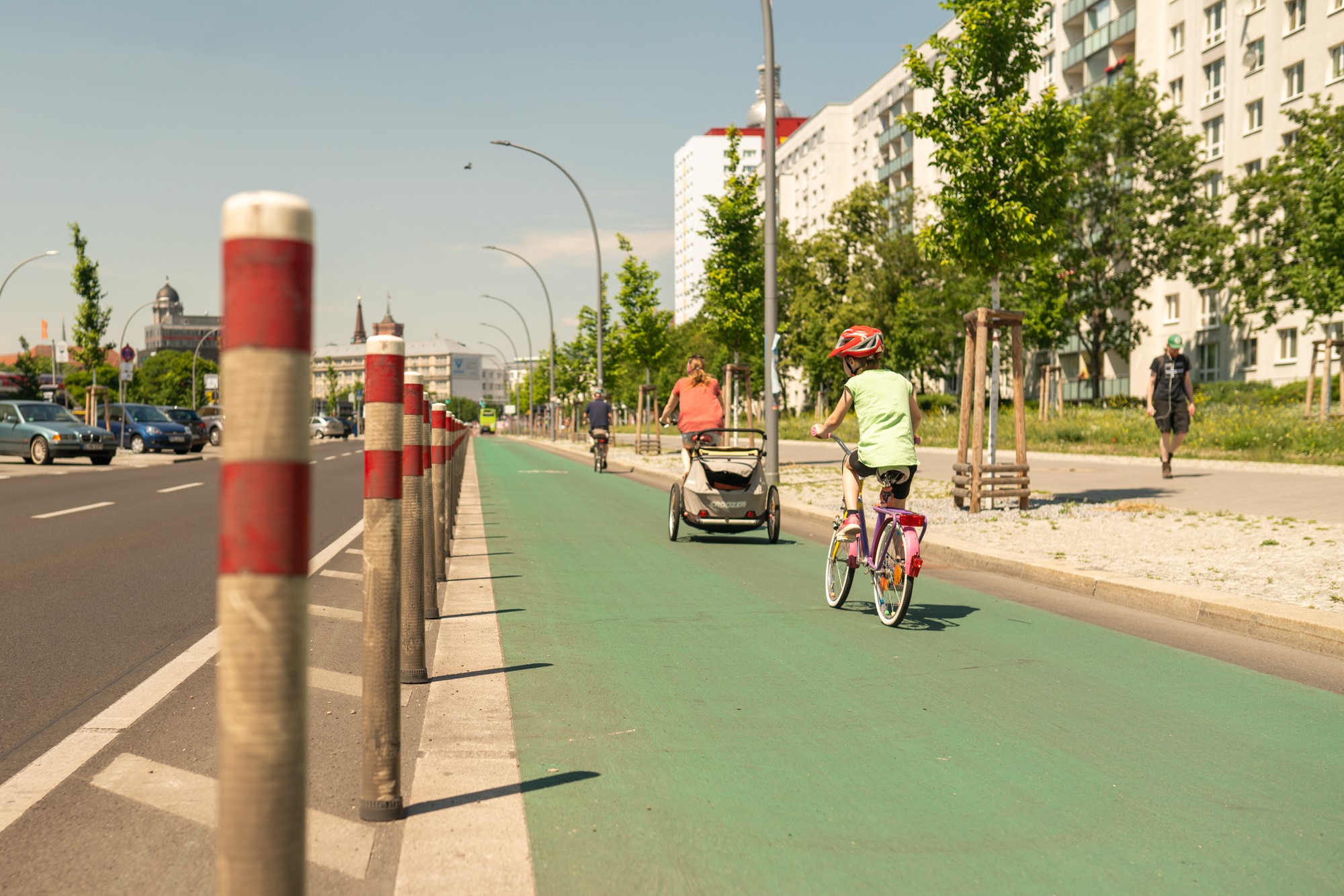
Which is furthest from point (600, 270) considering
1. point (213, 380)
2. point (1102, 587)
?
point (1102, 587)

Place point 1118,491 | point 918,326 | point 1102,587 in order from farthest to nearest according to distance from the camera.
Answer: point 918,326
point 1118,491
point 1102,587

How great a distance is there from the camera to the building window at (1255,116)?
160ft

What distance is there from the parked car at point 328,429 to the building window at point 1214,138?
52.9 metres

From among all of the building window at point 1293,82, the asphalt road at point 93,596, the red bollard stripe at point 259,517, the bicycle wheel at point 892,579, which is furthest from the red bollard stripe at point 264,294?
the building window at point 1293,82

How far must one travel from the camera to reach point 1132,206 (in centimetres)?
4862

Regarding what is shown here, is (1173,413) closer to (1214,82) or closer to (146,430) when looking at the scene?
(146,430)

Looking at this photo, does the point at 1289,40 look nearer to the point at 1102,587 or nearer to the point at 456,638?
the point at 1102,587

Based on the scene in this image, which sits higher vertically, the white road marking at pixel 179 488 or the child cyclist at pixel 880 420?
the child cyclist at pixel 880 420

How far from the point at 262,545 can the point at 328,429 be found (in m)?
80.8

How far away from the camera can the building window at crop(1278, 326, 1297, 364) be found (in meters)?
46.4

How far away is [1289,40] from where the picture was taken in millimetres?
46719

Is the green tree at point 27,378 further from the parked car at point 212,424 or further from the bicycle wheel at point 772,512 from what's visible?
the bicycle wheel at point 772,512

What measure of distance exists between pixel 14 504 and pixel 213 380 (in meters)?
39.4

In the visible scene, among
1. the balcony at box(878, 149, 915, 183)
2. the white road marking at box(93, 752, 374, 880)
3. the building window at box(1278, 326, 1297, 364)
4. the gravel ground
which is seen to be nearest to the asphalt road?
the white road marking at box(93, 752, 374, 880)
